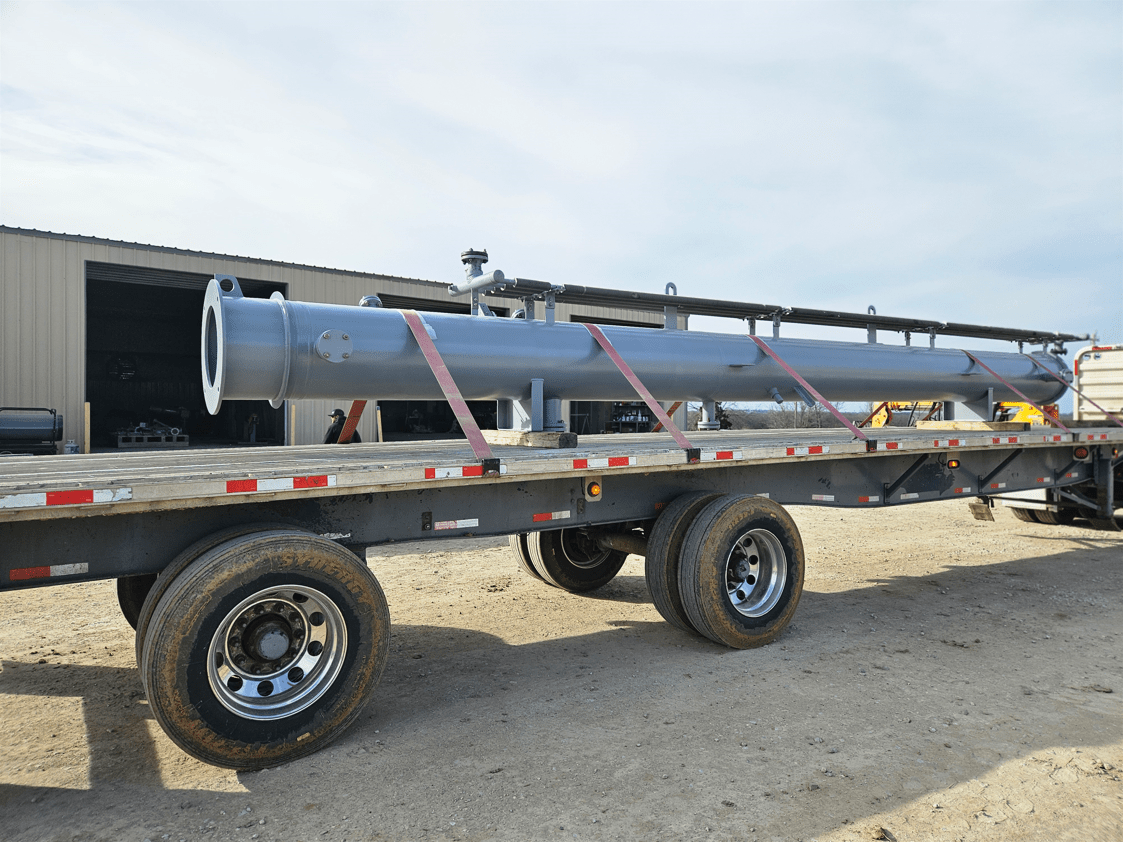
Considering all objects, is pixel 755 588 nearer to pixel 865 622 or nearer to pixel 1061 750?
pixel 865 622

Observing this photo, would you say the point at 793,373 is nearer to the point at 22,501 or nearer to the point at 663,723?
the point at 663,723

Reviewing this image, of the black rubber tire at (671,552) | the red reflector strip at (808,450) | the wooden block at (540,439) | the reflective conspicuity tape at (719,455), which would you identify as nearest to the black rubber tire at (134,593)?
the wooden block at (540,439)

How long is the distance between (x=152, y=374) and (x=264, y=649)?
25.0m

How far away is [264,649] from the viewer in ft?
11.4

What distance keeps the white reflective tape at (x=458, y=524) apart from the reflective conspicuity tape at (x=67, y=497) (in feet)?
5.32

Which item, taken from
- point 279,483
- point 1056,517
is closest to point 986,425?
point 1056,517

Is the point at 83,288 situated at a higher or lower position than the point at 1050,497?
higher

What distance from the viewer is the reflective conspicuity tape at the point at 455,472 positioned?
378 cm

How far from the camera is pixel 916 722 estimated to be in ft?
12.8

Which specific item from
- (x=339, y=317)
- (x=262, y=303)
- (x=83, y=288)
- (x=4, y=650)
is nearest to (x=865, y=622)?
(x=339, y=317)

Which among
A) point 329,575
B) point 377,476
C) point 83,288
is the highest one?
point 83,288

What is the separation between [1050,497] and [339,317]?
948 cm

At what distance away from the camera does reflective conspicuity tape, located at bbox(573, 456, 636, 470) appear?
431cm

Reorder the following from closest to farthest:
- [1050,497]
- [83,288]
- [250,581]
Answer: [250,581]
[1050,497]
[83,288]
